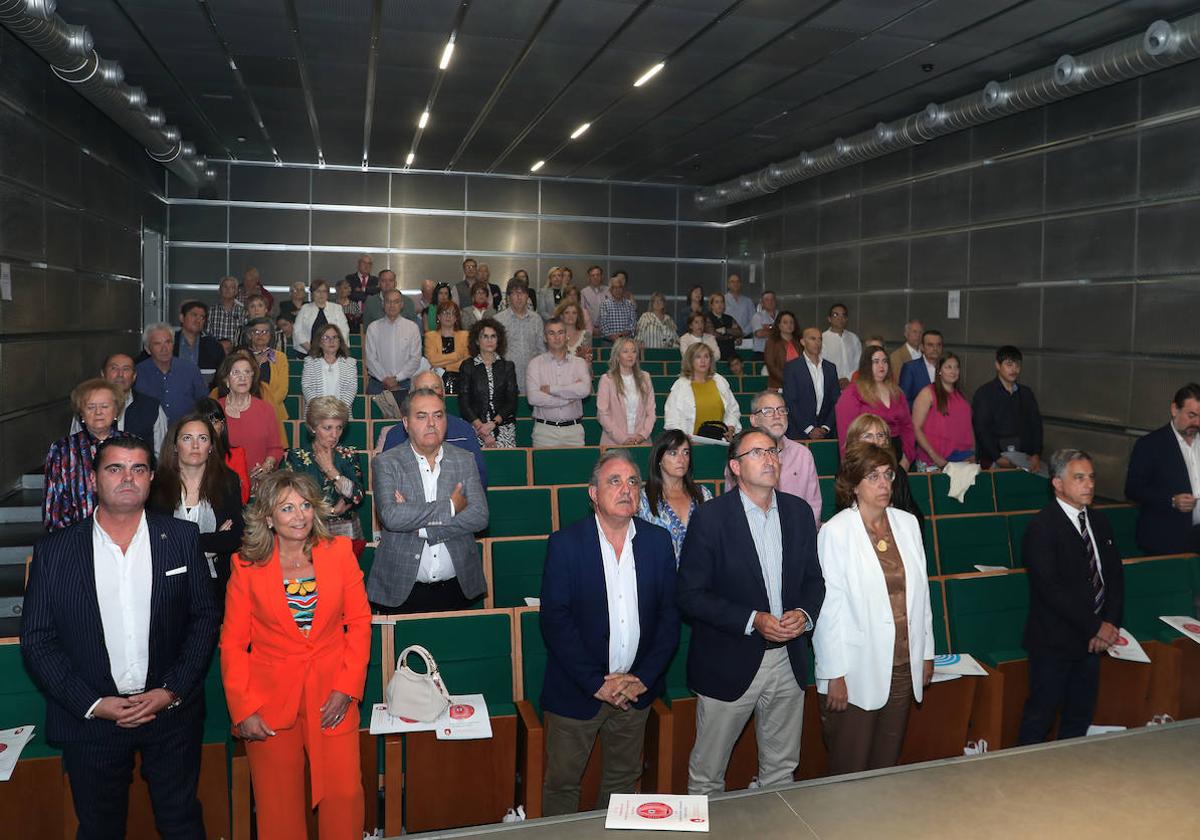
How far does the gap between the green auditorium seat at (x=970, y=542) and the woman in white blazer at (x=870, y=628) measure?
213cm

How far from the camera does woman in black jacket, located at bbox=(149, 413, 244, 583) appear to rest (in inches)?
153

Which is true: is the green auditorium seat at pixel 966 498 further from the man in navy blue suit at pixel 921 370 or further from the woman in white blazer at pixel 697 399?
the woman in white blazer at pixel 697 399

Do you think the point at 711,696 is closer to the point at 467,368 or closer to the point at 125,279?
the point at 467,368

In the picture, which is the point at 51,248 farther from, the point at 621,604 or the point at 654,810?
the point at 654,810

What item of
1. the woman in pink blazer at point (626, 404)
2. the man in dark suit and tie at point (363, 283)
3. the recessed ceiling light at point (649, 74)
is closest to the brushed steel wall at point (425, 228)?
the man in dark suit and tie at point (363, 283)

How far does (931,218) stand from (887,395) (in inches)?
204

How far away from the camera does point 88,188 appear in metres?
9.47

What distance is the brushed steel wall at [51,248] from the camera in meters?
7.30

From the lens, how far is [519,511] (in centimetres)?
569

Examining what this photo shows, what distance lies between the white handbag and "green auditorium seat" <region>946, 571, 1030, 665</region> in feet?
8.07

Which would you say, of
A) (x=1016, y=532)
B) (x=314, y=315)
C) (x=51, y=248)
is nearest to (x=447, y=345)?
(x=314, y=315)

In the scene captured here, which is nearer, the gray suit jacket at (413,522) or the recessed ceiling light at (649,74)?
the gray suit jacket at (413,522)

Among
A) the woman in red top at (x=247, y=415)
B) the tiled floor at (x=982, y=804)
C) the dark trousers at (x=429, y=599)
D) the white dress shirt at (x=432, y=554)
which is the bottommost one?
the dark trousers at (x=429, y=599)

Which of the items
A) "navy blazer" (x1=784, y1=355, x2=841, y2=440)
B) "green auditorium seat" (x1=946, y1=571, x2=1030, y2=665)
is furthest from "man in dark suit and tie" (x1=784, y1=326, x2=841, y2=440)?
"green auditorium seat" (x1=946, y1=571, x2=1030, y2=665)
